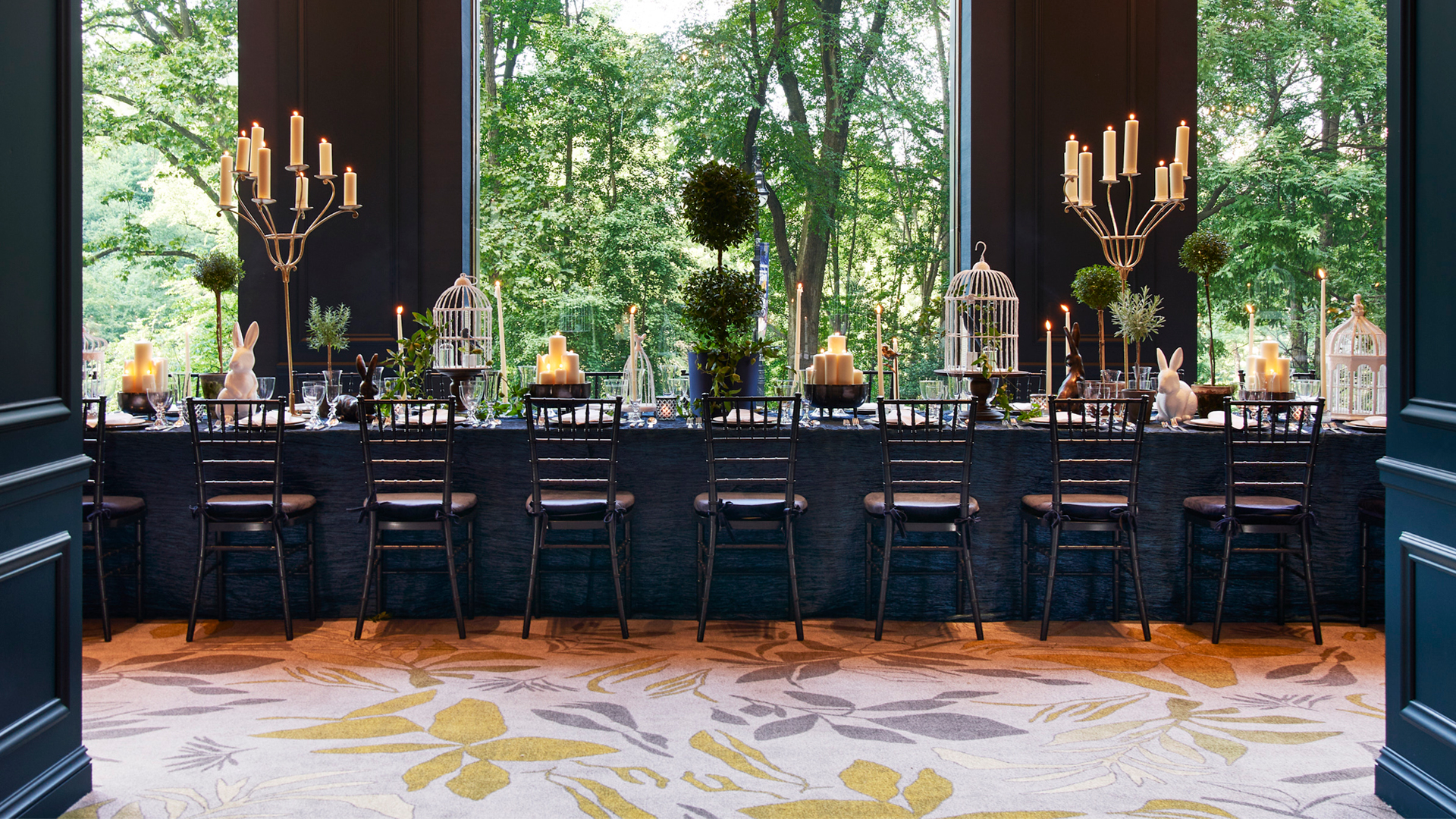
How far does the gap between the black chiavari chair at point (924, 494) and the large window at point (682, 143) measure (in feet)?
21.9

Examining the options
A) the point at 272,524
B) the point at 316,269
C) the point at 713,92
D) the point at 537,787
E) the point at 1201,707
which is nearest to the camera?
the point at 537,787

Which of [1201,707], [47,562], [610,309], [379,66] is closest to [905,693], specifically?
[1201,707]

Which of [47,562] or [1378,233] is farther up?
[1378,233]

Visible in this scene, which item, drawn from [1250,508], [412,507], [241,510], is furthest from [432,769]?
[1250,508]

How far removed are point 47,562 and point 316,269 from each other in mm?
5037

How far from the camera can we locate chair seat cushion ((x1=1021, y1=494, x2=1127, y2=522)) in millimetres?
3775

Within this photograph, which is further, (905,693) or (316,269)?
(316,269)

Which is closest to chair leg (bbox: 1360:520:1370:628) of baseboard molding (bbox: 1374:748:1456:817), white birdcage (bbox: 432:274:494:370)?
baseboard molding (bbox: 1374:748:1456:817)

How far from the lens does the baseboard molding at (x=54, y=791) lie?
2.17 meters

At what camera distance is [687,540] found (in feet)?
13.7

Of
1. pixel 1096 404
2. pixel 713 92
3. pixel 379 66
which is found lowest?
pixel 1096 404

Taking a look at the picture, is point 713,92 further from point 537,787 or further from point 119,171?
point 537,787

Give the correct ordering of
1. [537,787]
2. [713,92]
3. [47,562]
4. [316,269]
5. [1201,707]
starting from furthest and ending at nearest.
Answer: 1. [713,92]
2. [316,269]
3. [1201,707]
4. [537,787]
5. [47,562]

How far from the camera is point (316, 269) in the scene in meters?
6.92
